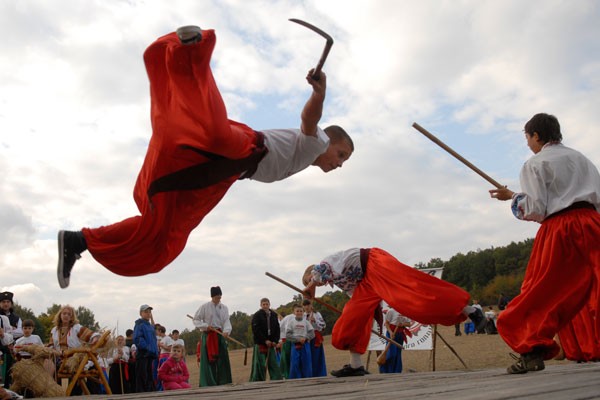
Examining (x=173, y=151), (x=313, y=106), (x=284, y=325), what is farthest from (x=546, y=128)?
(x=284, y=325)

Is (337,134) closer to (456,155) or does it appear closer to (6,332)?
(456,155)

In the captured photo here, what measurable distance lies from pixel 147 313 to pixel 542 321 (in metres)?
9.04

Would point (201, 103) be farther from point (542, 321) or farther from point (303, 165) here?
point (542, 321)

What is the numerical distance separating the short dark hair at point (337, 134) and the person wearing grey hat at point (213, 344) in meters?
7.81

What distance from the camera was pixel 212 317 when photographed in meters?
11.7

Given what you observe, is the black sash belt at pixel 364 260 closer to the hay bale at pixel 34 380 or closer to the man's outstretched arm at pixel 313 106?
the man's outstretched arm at pixel 313 106

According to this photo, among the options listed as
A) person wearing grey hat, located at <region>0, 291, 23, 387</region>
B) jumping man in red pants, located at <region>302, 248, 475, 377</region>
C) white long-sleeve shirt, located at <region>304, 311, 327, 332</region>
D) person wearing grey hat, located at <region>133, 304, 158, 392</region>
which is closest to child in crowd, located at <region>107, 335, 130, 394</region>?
person wearing grey hat, located at <region>133, 304, 158, 392</region>

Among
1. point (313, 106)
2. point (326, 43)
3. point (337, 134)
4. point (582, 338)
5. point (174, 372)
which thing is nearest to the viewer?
point (326, 43)

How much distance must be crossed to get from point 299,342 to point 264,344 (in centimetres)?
72

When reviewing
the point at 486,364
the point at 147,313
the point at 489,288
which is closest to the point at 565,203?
the point at 147,313

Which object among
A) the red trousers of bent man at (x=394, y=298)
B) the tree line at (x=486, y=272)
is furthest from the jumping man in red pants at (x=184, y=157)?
the tree line at (x=486, y=272)

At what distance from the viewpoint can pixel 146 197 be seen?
147 inches

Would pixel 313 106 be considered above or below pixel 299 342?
above

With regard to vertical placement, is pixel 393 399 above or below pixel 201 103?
below
